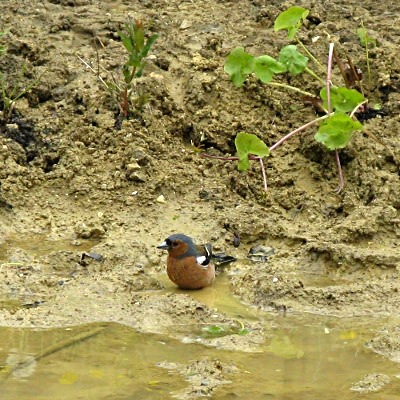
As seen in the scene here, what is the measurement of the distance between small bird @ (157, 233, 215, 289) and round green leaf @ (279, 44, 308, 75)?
1889 mm

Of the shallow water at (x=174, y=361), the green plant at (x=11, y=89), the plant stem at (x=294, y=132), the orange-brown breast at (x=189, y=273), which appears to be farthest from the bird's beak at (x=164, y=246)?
the green plant at (x=11, y=89)

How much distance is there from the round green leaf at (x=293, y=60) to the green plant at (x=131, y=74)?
3.56 ft

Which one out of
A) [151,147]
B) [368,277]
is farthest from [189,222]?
[368,277]

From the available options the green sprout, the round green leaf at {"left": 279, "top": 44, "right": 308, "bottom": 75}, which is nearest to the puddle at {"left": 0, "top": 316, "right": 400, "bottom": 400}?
the round green leaf at {"left": 279, "top": 44, "right": 308, "bottom": 75}

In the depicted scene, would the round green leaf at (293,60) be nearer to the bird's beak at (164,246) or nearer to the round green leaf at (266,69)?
the round green leaf at (266,69)

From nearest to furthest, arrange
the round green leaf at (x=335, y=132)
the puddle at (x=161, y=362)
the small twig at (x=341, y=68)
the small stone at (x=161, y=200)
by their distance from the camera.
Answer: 1. the puddle at (x=161, y=362)
2. the round green leaf at (x=335, y=132)
3. the small stone at (x=161, y=200)
4. the small twig at (x=341, y=68)

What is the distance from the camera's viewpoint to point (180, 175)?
866 cm

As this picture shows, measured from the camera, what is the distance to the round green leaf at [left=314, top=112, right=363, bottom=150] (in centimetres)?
805

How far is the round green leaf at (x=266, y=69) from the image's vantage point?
852 cm

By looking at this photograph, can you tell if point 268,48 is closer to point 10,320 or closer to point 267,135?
point 267,135

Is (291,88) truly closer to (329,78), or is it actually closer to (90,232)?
(329,78)

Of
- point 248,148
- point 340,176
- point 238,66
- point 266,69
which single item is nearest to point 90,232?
point 248,148

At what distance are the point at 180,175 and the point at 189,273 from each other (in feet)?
4.75

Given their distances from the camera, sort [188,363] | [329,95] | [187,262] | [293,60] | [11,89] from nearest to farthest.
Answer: [188,363] < [187,262] < [329,95] < [293,60] < [11,89]
